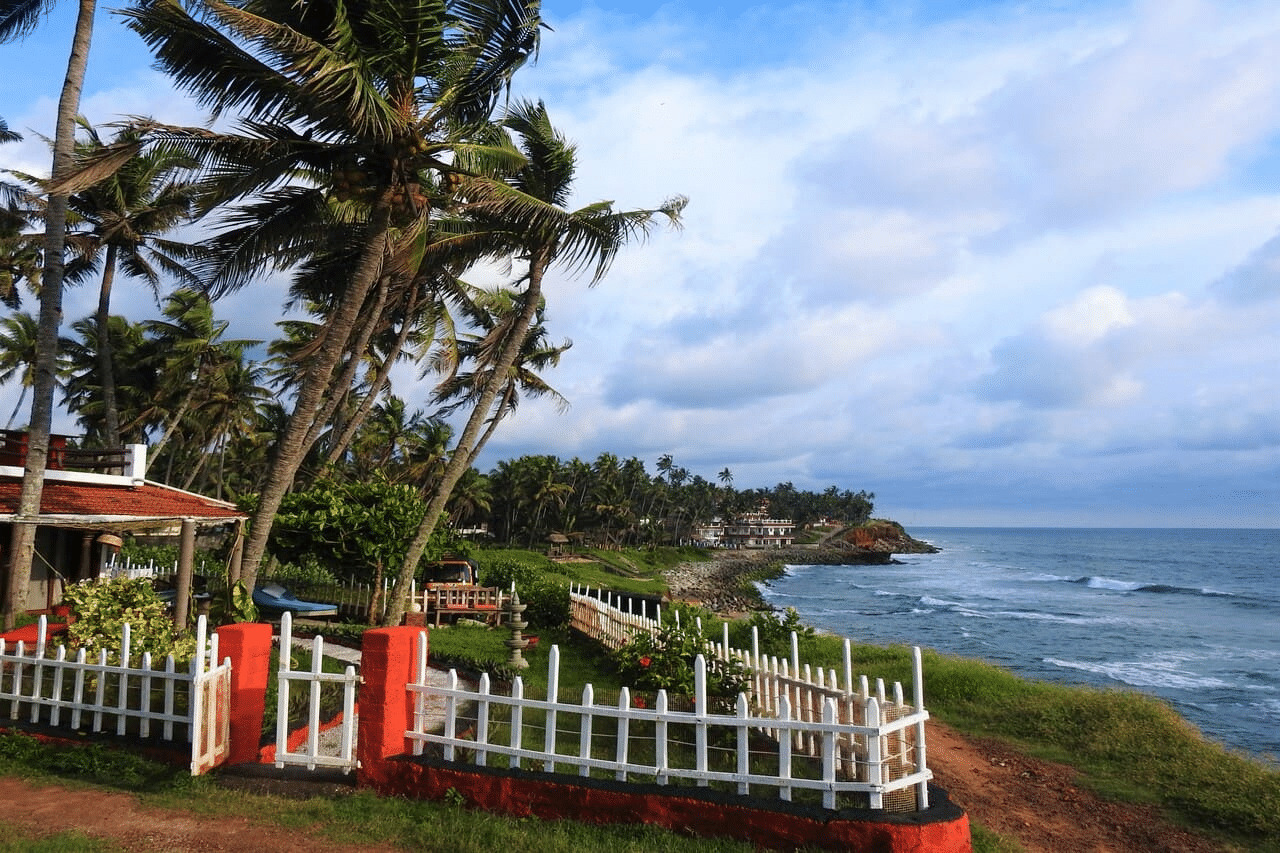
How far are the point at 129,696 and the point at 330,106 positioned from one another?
7.44 meters

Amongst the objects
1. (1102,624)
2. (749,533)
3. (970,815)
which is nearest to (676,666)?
(970,815)

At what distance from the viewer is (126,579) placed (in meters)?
10.5

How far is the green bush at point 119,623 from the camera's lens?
28.5 ft

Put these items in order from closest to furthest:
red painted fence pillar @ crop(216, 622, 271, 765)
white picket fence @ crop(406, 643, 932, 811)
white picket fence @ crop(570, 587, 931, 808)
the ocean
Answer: white picket fence @ crop(406, 643, 932, 811)
white picket fence @ crop(570, 587, 931, 808)
red painted fence pillar @ crop(216, 622, 271, 765)
the ocean

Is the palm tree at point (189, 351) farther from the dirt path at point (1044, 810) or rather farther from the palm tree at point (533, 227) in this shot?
the dirt path at point (1044, 810)

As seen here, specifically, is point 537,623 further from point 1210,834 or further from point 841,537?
point 841,537

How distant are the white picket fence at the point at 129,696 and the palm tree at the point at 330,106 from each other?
3.51 meters

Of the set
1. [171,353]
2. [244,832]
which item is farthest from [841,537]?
[244,832]

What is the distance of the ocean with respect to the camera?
2445 cm

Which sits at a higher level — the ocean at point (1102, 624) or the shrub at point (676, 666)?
the shrub at point (676, 666)

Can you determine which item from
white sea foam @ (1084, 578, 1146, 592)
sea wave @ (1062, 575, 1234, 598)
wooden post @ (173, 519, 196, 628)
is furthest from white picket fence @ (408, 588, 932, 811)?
white sea foam @ (1084, 578, 1146, 592)

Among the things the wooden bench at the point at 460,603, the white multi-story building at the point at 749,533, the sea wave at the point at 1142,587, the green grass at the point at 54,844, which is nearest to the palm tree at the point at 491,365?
the wooden bench at the point at 460,603

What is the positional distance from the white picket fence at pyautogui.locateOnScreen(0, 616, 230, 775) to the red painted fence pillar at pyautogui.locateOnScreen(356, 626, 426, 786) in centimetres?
137

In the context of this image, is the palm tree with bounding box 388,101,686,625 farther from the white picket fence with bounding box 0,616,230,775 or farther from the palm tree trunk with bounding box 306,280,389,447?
the white picket fence with bounding box 0,616,230,775
